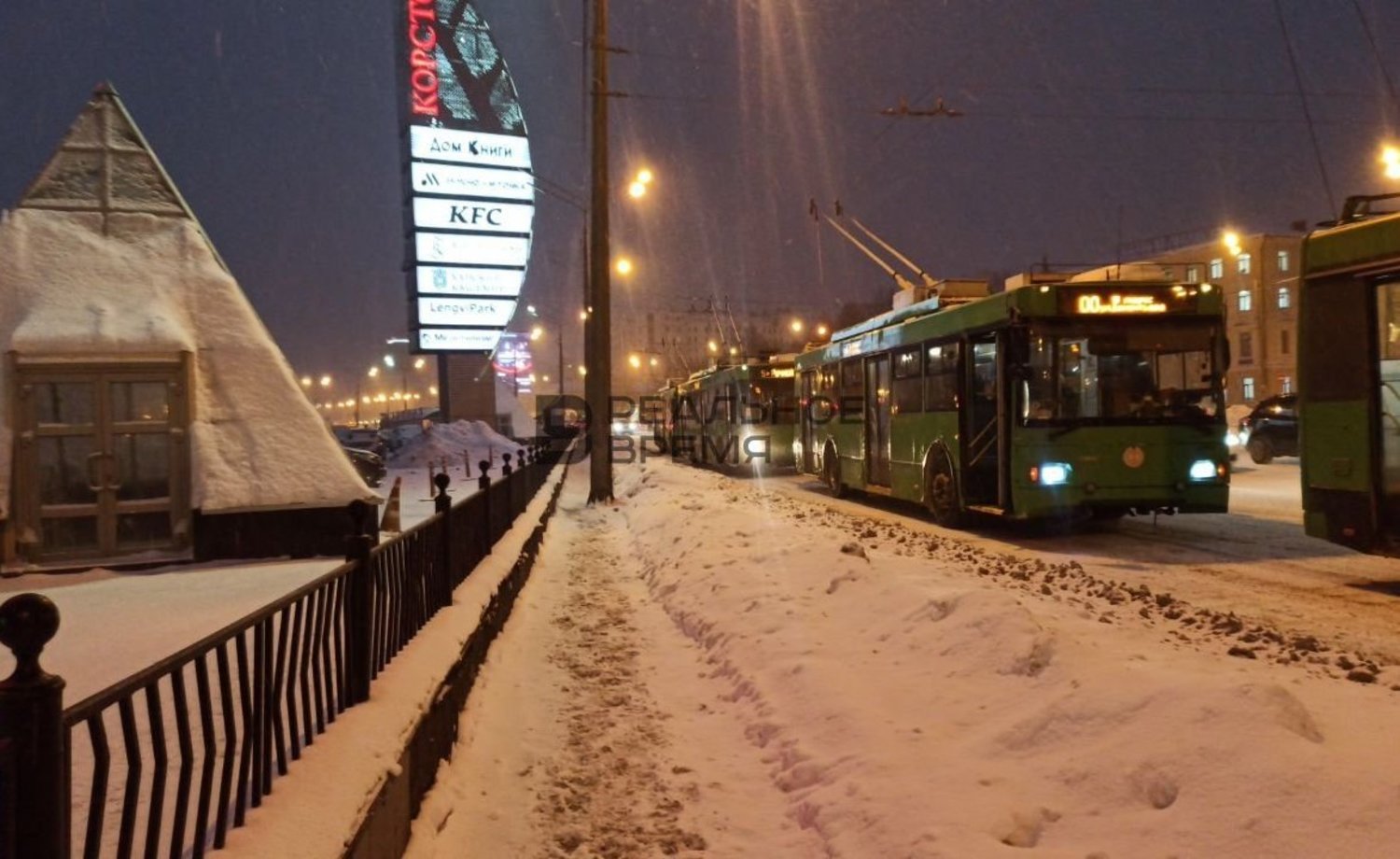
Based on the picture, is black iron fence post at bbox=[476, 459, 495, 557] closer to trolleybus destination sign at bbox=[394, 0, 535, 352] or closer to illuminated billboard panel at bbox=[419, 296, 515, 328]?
trolleybus destination sign at bbox=[394, 0, 535, 352]

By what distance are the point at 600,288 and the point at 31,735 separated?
55.5ft

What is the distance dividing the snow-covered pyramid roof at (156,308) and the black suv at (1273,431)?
74.5ft

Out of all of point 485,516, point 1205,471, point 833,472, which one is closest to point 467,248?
point 833,472

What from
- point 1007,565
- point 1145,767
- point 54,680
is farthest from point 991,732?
point 1007,565

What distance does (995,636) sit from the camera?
560cm

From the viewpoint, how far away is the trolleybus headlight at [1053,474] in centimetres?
1188

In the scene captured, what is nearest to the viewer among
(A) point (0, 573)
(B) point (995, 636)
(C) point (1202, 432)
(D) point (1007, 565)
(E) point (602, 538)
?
(B) point (995, 636)

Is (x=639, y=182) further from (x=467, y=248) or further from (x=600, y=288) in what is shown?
(x=467, y=248)

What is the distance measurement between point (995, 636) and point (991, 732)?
114 cm

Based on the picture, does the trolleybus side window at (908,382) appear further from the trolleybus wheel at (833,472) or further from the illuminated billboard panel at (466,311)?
the illuminated billboard panel at (466,311)

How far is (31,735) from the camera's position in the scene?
78.8 inches

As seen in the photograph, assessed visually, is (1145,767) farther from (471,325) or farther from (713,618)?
(471,325)

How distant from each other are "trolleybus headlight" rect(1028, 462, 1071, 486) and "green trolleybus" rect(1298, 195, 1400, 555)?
2.97 m

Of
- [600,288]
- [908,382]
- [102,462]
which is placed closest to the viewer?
[102,462]
